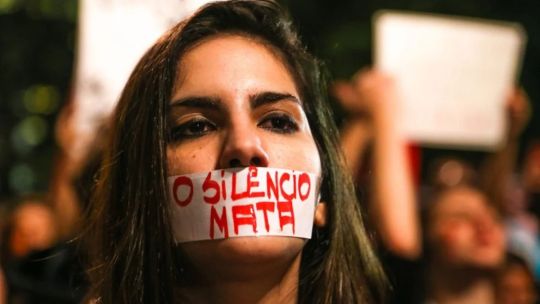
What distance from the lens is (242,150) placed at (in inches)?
80.2

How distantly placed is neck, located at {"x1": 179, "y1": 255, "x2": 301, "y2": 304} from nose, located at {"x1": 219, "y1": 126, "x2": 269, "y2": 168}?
0.67 feet

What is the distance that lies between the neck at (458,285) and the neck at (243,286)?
1.99 meters

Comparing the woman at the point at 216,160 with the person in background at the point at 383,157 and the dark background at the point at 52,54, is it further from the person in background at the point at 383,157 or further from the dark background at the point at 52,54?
the dark background at the point at 52,54

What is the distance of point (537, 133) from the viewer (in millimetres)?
9719

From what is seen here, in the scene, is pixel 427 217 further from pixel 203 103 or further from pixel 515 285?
pixel 203 103

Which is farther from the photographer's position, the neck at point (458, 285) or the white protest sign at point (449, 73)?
the white protest sign at point (449, 73)

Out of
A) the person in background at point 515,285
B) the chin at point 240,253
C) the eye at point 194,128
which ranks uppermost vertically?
the eye at point 194,128

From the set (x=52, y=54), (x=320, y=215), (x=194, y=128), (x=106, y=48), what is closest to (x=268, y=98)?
(x=194, y=128)

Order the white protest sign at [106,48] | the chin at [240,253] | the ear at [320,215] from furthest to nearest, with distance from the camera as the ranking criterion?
the white protest sign at [106,48]
the ear at [320,215]
the chin at [240,253]

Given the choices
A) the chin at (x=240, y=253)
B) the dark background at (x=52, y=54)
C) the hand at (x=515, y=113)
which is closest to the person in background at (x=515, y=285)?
the hand at (x=515, y=113)

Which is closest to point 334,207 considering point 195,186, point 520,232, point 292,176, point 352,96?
point 292,176

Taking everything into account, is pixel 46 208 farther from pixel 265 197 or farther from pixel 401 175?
pixel 265 197

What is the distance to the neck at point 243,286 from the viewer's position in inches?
80.6

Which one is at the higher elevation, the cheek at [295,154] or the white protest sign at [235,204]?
the cheek at [295,154]
